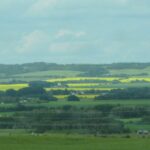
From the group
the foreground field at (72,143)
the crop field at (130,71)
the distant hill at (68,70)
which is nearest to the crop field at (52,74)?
the distant hill at (68,70)

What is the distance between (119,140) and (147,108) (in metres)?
Result: 16.9

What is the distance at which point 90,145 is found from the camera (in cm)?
4075

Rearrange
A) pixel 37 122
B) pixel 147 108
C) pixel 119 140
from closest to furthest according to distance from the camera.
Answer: pixel 119 140 → pixel 37 122 → pixel 147 108

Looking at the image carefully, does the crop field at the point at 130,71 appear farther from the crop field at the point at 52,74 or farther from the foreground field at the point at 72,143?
the foreground field at the point at 72,143

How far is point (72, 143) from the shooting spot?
139 feet

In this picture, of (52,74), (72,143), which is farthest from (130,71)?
(72,143)

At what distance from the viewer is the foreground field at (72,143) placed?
128ft

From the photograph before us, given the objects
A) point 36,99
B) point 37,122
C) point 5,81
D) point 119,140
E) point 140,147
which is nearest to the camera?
point 140,147

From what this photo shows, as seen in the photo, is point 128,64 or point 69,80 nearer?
point 69,80

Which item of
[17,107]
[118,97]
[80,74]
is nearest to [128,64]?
[80,74]

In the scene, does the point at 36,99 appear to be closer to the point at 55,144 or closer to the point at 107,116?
the point at 107,116

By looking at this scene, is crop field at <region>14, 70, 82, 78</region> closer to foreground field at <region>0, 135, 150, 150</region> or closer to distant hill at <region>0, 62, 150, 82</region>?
distant hill at <region>0, 62, 150, 82</region>

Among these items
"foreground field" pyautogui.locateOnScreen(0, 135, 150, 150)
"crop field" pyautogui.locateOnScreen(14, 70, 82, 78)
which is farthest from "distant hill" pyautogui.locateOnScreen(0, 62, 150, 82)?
"foreground field" pyautogui.locateOnScreen(0, 135, 150, 150)

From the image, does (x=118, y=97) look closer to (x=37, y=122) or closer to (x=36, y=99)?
(x=36, y=99)
